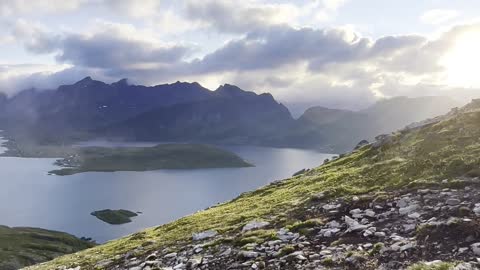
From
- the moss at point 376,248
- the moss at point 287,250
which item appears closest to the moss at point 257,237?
the moss at point 287,250

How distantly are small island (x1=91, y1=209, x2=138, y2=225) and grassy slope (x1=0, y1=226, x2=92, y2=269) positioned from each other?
90.8 feet

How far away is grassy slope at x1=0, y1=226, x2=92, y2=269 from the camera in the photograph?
359ft

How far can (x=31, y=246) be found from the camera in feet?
401

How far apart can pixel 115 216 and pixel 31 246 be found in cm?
4954

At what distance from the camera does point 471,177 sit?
19562 millimetres

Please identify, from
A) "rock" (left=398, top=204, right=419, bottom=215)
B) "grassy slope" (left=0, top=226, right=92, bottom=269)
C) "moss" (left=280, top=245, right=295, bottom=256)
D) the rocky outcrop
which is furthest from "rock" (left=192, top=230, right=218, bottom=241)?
"grassy slope" (left=0, top=226, right=92, bottom=269)

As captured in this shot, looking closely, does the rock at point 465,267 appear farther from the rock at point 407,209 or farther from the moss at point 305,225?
the moss at point 305,225

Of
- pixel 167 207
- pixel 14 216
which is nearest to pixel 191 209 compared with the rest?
pixel 167 207

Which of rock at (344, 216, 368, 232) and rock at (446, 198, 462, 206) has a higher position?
rock at (446, 198, 462, 206)

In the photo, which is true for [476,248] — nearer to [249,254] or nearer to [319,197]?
[249,254]

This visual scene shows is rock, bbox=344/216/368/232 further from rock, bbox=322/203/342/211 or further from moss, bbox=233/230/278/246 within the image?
moss, bbox=233/230/278/246

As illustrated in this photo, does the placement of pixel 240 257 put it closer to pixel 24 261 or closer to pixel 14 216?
pixel 24 261

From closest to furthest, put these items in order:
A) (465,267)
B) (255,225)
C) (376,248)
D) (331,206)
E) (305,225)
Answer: (465,267) → (376,248) → (305,225) → (331,206) → (255,225)

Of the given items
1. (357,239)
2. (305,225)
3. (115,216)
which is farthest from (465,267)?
(115,216)
